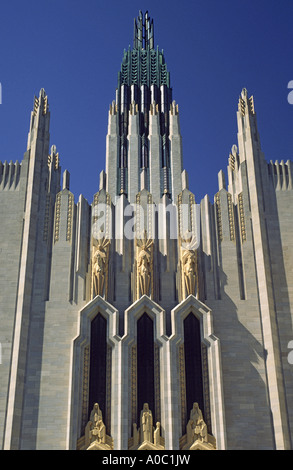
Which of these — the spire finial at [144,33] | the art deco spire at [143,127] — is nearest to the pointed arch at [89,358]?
the art deco spire at [143,127]

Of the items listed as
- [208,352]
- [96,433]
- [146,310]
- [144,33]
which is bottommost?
[96,433]

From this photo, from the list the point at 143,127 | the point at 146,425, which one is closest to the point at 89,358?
the point at 146,425

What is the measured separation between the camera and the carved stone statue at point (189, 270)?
27.0 m

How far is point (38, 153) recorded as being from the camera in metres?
30.6

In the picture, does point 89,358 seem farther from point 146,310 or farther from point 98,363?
point 146,310

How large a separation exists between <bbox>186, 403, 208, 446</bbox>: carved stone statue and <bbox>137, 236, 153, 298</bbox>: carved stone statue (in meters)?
5.78

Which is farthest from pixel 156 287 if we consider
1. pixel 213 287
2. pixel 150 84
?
pixel 150 84

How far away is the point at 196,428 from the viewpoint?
24.1 m

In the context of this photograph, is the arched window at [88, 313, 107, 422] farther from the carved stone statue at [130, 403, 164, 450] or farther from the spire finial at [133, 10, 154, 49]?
the spire finial at [133, 10, 154, 49]

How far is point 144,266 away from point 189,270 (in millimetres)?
2093

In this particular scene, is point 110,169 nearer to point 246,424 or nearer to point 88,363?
point 88,363

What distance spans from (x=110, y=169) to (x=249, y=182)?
10.8 metres

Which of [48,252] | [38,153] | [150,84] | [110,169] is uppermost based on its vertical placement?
[150,84]

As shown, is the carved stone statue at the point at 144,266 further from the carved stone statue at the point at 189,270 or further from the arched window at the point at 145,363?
the carved stone statue at the point at 189,270
